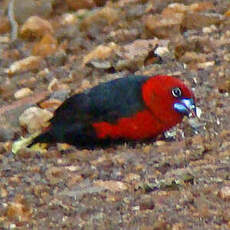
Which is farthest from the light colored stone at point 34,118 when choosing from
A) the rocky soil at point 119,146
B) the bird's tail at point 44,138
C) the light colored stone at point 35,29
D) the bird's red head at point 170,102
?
the light colored stone at point 35,29

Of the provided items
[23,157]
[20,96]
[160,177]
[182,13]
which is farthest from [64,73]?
[160,177]

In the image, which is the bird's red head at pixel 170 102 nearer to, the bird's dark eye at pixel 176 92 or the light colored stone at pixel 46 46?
the bird's dark eye at pixel 176 92

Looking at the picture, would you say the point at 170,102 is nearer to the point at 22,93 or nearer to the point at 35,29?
the point at 22,93

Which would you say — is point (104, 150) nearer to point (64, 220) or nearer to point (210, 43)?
point (64, 220)

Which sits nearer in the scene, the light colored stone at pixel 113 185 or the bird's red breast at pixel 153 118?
the light colored stone at pixel 113 185

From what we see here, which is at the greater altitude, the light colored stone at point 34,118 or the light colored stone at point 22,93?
the light colored stone at point 34,118

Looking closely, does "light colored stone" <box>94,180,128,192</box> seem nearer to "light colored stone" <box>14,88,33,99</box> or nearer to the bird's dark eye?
the bird's dark eye

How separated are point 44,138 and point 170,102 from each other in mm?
889

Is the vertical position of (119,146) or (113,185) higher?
(113,185)

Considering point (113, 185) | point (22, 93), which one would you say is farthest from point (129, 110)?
point (22, 93)

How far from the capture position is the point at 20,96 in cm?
728

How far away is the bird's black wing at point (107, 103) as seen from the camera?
5.78 meters

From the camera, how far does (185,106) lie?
5734 millimetres

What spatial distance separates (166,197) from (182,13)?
344 centimetres
